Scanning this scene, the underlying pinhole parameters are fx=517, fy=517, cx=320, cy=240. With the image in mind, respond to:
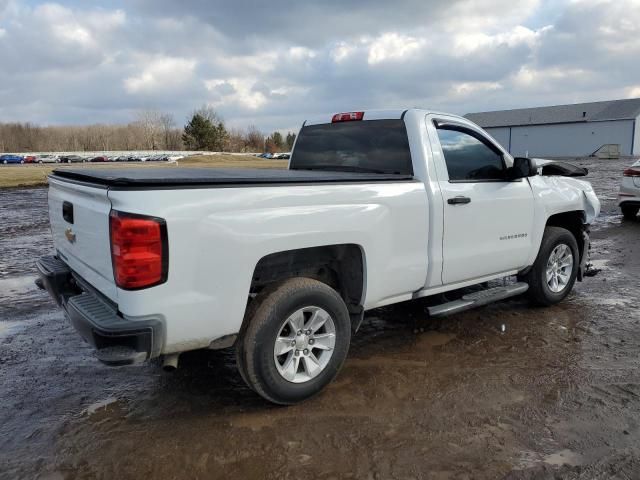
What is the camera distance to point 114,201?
2.91 metres

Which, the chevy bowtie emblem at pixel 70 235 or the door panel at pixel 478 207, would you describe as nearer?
the chevy bowtie emblem at pixel 70 235

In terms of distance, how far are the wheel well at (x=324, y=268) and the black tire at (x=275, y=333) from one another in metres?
0.16

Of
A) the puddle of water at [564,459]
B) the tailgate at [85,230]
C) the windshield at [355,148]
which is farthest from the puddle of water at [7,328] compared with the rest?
the puddle of water at [564,459]

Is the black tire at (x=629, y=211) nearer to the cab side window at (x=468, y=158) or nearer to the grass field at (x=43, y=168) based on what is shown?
the cab side window at (x=468, y=158)

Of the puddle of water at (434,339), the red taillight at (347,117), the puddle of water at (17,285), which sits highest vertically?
the red taillight at (347,117)

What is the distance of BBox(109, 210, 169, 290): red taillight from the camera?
284 cm

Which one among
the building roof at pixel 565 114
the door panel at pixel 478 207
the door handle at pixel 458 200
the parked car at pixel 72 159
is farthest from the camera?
the parked car at pixel 72 159

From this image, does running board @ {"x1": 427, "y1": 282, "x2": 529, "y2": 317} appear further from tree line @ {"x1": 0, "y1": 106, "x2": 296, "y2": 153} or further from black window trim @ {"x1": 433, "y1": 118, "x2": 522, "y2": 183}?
tree line @ {"x1": 0, "y1": 106, "x2": 296, "y2": 153}

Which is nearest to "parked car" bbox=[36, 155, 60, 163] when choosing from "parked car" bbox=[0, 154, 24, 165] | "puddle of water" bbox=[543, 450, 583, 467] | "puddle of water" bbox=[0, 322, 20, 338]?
"parked car" bbox=[0, 154, 24, 165]

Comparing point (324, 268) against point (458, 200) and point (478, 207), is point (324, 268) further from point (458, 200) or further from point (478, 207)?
point (478, 207)

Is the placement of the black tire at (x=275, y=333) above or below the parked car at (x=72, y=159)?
below

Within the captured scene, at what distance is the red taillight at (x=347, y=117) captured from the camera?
16.1 feet

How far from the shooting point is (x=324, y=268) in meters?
4.04

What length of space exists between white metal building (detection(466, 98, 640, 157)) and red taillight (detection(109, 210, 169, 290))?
71037 mm
